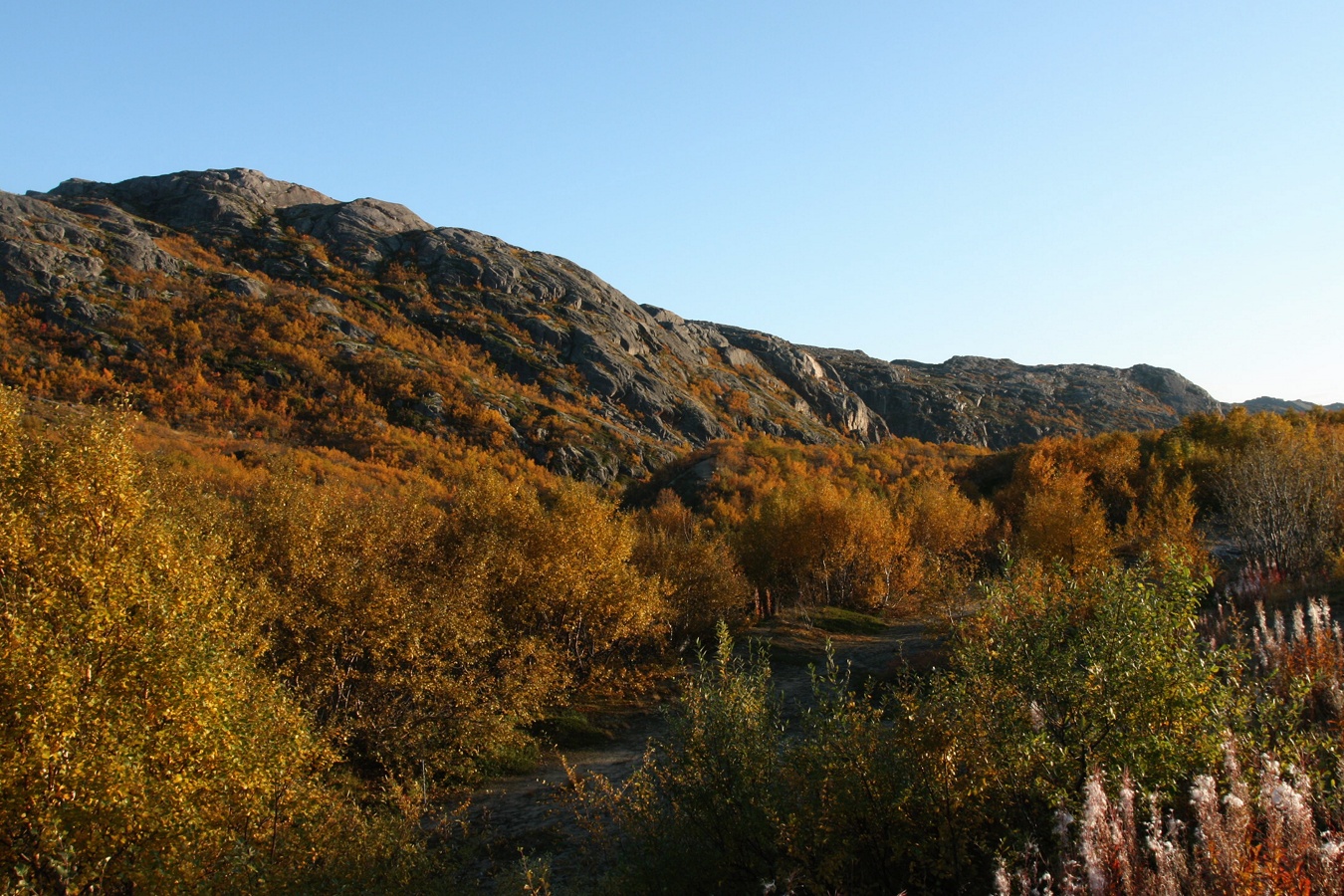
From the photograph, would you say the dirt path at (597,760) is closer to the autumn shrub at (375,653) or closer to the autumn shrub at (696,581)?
the autumn shrub at (375,653)

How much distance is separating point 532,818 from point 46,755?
13541 millimetres

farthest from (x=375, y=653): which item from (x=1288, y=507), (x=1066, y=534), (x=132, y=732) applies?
(x=1288, y=507)

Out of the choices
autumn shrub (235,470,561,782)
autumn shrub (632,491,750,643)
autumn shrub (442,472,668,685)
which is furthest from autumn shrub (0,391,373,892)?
autumn shrub (632,491,750,643)

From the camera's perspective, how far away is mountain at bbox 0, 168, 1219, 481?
110062 mm

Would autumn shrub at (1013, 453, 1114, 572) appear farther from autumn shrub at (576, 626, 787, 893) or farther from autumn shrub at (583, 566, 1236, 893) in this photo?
autumn shrub at (576, 626, 787, 893)

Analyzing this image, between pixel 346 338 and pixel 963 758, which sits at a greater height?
pixel 346 338

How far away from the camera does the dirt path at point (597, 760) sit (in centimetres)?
1891

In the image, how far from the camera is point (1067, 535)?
40500 millimetres

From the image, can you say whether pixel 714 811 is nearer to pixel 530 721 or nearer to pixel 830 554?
pixel 530 721

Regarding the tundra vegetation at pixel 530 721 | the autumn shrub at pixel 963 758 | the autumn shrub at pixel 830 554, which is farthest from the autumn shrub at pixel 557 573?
the autumn shrub at pixel 830 554

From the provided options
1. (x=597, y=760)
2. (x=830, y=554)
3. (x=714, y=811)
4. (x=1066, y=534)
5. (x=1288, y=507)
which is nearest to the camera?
(x=714, y=811)

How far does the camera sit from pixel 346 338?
13588cm

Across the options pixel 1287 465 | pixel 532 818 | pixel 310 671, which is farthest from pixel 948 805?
pixel 1287 465

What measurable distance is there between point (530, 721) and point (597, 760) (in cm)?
328
